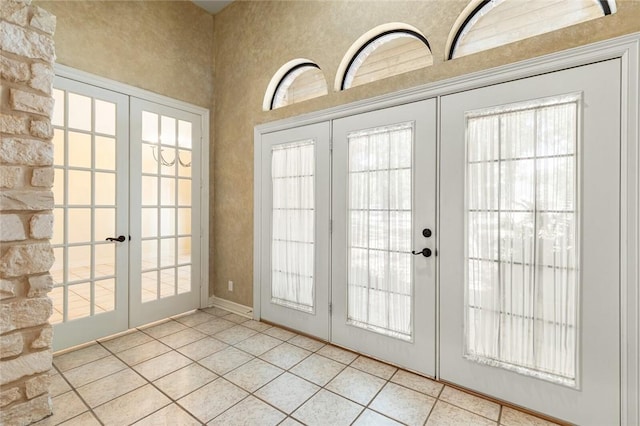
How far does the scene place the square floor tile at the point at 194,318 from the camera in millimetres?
3318

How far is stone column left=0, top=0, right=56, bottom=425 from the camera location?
1.68m

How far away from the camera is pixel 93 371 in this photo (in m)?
2.30

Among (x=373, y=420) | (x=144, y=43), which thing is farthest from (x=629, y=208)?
(x=144, y=43)

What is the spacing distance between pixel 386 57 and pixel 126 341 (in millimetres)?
3568

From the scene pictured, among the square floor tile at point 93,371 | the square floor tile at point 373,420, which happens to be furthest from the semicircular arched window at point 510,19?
the square floor tile at point 93,371

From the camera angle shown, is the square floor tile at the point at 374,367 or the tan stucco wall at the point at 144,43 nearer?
the square floor tile at the point at 374,367

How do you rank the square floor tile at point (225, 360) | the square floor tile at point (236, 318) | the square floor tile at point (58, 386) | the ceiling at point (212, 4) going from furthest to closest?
the ceiling at point (212, 4), the square floor tile at point (236, 318), the square floor tile at point (225, 360), the square floor tile at point (58, 386)

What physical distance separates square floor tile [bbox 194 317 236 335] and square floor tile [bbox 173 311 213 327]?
85 millimetres

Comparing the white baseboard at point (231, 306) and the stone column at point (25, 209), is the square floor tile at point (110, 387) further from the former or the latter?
the white baseboard at point (231, 306)

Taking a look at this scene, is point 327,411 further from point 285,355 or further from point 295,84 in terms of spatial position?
point 295,84

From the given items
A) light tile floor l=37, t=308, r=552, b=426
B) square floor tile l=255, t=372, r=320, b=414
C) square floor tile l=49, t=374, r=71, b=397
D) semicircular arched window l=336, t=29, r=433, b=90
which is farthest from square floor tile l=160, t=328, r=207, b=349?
semicircular arched window l=336, t=29, r=433, b=90

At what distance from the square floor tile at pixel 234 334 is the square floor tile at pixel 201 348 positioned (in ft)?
0.24

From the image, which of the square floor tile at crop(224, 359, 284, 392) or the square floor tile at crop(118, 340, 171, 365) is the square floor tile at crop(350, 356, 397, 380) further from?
the square floor tile at crop(118, 340, 171, 365)

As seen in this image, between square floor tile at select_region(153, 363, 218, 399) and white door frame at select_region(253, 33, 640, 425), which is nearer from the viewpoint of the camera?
white door frame at select_region(253, 33, 640, 425)
